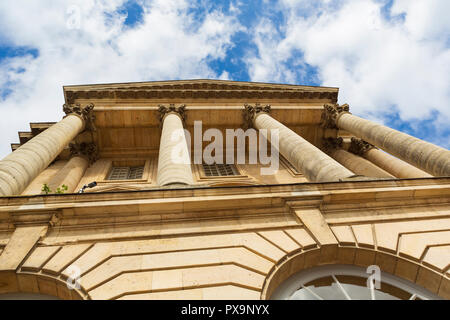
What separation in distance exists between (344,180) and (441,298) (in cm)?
337

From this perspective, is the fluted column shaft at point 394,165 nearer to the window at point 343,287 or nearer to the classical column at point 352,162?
the classical column at point 352,162

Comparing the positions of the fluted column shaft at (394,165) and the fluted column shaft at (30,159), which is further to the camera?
the fluted column shaft at (394,165)

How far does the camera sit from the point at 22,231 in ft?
20.0

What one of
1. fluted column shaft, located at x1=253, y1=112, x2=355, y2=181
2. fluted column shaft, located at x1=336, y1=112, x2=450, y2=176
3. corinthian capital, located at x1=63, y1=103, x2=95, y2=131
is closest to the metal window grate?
fluted column shaft, located at x1=253, y1=112, x2=355, y2=181

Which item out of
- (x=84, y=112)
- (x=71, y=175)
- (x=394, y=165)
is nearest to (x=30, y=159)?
(x=71, y=175)

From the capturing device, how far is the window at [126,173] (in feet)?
56.3

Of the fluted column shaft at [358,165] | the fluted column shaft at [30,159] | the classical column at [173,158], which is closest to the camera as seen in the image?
the fluted column shaft at [30,159]

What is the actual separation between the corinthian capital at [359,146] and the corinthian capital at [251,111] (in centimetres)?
719

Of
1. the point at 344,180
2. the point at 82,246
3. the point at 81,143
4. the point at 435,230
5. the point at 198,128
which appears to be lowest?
the point at 82,246

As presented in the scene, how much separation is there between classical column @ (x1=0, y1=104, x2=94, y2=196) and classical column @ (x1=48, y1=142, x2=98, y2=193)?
2.11m

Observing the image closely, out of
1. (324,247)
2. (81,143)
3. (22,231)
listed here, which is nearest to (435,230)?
(324,247)

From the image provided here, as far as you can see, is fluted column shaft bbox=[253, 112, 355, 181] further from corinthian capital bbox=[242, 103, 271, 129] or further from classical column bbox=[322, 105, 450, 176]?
classical column bbox=[322, 105, 450, 176]

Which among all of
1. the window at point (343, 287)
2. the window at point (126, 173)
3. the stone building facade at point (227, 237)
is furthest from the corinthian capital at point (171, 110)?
the window at point (343, 287)

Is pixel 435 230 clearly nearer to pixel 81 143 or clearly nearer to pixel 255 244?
pixel 255 244
